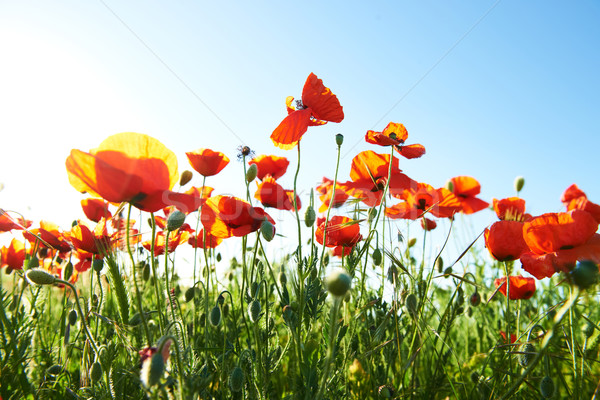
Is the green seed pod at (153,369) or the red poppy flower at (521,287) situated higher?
the red poppy flower at (521,287)

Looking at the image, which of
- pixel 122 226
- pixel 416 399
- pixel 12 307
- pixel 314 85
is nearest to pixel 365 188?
pixel 314 85

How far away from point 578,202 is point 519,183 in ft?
3.39

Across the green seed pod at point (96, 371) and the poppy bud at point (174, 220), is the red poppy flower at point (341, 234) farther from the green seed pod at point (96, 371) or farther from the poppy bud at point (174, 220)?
the green seed pod at point (96, 371)

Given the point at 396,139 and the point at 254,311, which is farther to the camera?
the point at 396,139

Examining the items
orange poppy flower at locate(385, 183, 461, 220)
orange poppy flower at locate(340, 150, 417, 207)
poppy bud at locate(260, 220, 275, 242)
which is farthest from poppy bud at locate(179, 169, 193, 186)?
orange poppy flower at locate(385, 183, 461, 220)

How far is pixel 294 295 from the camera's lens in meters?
2.03

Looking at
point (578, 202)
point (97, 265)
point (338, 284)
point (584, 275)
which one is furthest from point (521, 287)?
point (97, 265)

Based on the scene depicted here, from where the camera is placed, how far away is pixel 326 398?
4.51 feet

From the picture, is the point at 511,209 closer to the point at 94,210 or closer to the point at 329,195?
the point at 329,195

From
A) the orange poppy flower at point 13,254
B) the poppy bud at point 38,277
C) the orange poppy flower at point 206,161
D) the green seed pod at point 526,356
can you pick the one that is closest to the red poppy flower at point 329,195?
the orange poppy flower at point 206,161

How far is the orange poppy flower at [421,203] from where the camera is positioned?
2.11 metres

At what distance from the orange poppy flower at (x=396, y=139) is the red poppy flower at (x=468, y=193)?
0.72 m

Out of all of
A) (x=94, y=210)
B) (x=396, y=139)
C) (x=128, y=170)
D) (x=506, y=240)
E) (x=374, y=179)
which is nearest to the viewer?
(x=128, y=170)

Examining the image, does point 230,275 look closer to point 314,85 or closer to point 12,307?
point 12,307
